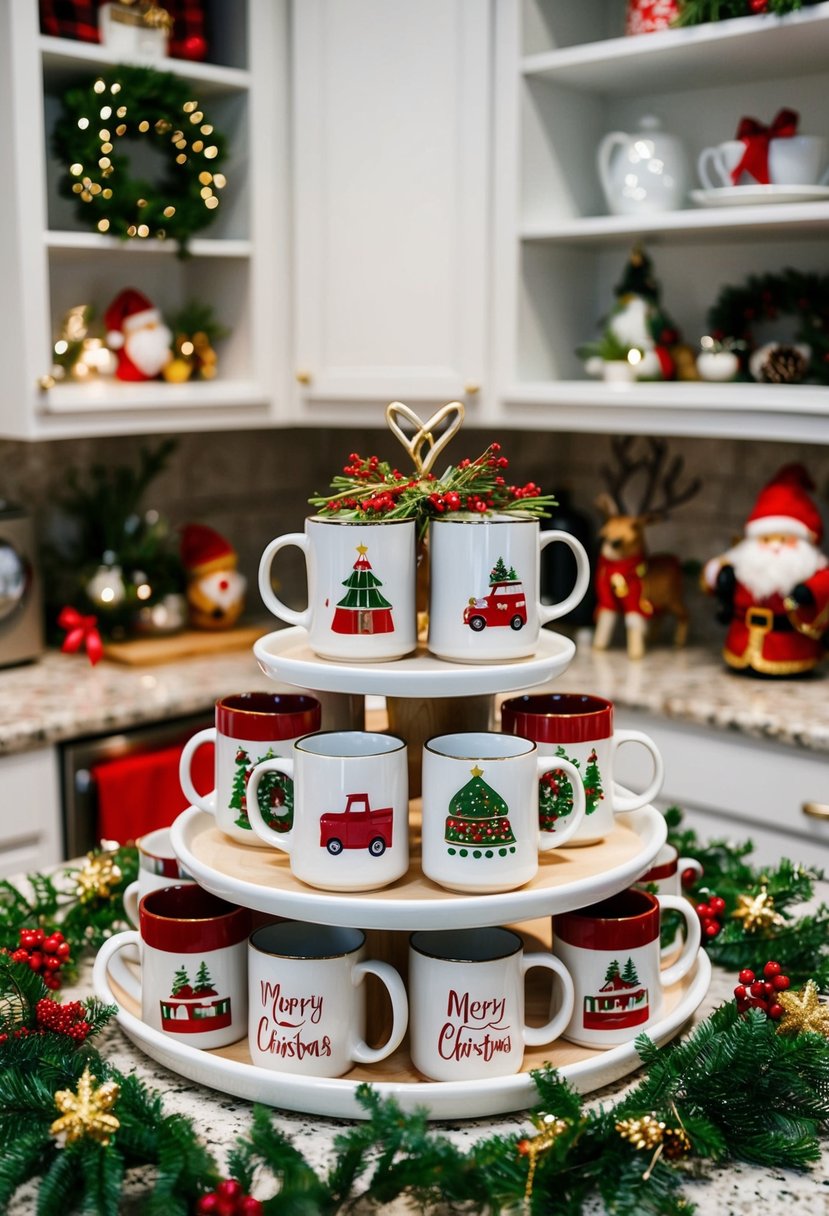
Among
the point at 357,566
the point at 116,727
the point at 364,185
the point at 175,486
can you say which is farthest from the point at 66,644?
the point at 357,566

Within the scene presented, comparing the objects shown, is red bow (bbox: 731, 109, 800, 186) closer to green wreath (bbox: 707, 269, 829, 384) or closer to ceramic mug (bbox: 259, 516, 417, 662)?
green wreath (bbox: 707, 269, 829, 384)

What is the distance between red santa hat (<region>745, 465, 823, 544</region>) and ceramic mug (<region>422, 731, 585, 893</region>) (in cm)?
144

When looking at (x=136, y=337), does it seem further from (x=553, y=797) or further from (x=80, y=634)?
(x=553, y=797)

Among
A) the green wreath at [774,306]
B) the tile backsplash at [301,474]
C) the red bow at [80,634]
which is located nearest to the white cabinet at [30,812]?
the red bow at [80,634]

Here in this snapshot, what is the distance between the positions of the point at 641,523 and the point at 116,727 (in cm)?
107

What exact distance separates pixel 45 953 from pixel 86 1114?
0.98 feet

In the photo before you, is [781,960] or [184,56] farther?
[184,56]

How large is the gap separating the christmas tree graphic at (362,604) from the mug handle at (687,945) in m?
0.33

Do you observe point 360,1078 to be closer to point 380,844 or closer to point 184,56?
point 380,844

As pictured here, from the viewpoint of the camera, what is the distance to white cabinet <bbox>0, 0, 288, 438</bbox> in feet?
7.28

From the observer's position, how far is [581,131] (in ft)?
8.50

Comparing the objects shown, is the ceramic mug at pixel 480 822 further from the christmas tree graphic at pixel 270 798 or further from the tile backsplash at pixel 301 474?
the tile backsplash at pixel 301 474

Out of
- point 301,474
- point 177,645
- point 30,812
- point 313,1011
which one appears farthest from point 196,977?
point 301,474

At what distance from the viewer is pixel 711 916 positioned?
1227mm
